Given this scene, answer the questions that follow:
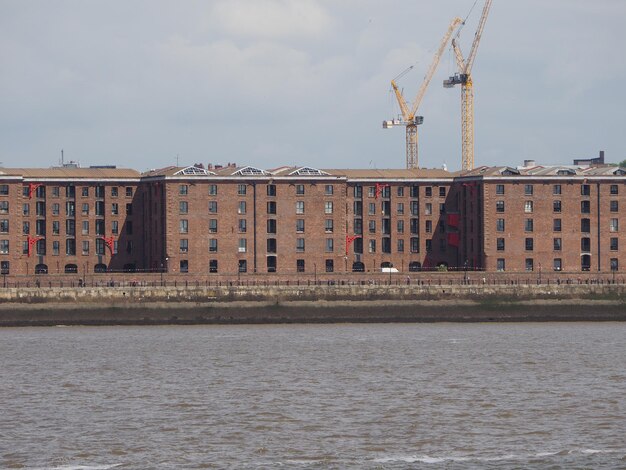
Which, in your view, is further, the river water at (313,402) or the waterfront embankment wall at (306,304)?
the waterfront embankment wall at (306,304)

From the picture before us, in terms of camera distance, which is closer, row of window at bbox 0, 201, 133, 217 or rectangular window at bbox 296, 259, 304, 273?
rectangular window at bbox 296, 259, 304, 273

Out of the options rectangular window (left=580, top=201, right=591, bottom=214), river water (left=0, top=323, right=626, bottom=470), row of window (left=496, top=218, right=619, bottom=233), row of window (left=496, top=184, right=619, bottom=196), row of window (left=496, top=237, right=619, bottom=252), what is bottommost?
river water (left=0, top=323, right=626, bottom=470)

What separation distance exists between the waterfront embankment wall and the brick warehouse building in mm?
31926

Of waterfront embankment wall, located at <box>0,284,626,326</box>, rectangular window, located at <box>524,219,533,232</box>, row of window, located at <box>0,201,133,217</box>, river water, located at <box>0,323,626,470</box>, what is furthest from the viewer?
row of window, located at <box>0,201,133,217</box>

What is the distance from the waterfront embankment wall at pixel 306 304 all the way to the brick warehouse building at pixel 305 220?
31926mm

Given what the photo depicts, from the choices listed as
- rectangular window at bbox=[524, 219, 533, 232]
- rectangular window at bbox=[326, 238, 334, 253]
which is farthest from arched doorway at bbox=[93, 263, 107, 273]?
rectangular window at bbox=[524, 219, 533, 232]

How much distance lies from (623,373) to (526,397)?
1252 cm

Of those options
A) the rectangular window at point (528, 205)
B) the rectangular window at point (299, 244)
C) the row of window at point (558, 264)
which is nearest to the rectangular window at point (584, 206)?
the row of window at point (558, 264)

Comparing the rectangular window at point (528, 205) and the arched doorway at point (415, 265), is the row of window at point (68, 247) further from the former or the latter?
the rectangular window at point (528, 205)

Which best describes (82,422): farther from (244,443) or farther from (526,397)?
(526,397)

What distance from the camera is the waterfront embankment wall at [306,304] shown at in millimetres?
123062

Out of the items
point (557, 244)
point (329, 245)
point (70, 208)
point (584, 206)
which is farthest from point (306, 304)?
point (70, 208)

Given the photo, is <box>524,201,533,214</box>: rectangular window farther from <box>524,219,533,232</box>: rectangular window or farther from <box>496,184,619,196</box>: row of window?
<box>524,219,533,232</box>: rectangular window

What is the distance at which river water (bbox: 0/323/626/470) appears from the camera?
5178cm
